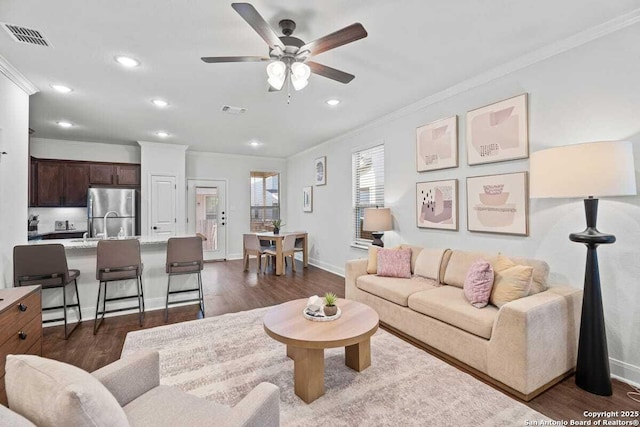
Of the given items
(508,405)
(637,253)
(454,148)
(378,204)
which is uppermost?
(454,148)

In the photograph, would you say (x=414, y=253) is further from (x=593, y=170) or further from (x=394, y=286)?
(x=593, y=170)

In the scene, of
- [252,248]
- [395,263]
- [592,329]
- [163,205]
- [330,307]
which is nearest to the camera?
[592,329]

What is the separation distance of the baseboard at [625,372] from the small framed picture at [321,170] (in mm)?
4960

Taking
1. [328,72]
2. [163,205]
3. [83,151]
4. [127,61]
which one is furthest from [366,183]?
[83,151]

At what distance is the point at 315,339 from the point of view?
1.99 meters

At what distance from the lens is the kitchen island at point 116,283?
3529 mm

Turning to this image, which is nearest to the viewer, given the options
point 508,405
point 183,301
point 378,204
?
point 508,405

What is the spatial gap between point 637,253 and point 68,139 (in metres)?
8.38

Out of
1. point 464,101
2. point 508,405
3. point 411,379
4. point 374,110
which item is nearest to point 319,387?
point 411,379

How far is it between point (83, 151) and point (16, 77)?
11.2 ft

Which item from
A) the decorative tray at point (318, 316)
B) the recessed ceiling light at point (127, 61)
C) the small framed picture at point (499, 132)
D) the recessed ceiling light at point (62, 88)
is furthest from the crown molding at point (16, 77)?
the small framed picture at point (499, 132)

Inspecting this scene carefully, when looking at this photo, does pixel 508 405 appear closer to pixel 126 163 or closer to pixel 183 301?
pixel 183 301

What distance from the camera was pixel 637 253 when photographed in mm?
2246

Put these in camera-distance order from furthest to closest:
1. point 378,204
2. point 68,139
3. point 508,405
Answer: point 68,139
point 378,204
point 508,405
